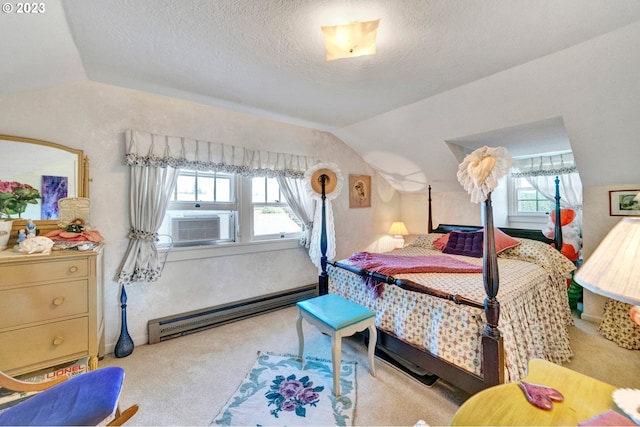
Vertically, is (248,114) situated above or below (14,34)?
above

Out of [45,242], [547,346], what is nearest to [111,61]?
[45,242]

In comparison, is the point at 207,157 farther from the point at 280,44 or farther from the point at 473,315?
the point at 473,315

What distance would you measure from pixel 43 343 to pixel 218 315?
1.44 metres

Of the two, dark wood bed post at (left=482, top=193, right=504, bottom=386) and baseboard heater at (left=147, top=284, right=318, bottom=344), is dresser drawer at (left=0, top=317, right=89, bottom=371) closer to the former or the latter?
baseboard heater at (left=147, top=284, right=318, bottom=344)

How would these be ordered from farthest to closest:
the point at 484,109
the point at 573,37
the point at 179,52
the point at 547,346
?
Answer: 1. the point at 484,109
2. the point at 547,346
3. the point at 179,52
4. the point at 573,37

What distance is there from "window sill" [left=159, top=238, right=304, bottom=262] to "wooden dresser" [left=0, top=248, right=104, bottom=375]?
0.91 meters

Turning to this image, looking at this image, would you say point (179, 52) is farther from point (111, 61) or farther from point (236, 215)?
point (236, 215)

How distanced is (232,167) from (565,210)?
4.08 metres

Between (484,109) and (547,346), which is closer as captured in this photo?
(547,346)

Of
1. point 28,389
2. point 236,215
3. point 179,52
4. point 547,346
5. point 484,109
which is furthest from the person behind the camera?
point 236,215

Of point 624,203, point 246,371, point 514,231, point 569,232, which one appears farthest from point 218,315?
point 569,232

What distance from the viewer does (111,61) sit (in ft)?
6.38

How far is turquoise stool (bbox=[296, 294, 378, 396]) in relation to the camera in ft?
5.89

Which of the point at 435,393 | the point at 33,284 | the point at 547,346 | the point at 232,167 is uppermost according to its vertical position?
the point at 232,167
